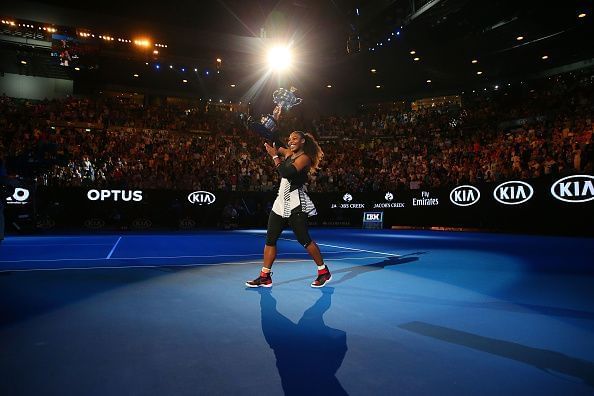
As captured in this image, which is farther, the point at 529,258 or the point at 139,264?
the point at 529,258

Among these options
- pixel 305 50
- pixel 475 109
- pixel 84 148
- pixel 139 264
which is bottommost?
pixel 139 264

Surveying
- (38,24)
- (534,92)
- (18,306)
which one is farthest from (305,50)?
(18,306)

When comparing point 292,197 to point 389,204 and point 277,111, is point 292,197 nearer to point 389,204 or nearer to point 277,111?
point 277,111

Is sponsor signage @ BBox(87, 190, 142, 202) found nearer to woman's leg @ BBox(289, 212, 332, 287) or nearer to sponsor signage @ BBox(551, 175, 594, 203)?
woman's leg @ BBox(289, 212, 332, 287)

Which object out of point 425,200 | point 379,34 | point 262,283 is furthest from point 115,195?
point 379,34

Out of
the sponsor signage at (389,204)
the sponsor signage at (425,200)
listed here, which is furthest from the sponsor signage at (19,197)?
the sponsor signage at (425,200)

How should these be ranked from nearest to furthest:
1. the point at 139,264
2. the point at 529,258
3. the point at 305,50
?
the point at 139,264, the point at 529,258, the point at 305,50

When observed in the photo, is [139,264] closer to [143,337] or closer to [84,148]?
[143,337]

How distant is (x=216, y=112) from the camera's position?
3141cm

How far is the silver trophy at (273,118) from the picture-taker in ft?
14.4

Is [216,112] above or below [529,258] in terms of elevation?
above

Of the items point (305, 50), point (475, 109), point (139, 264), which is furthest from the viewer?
point (475, 109)

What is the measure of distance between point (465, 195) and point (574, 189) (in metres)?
4.21

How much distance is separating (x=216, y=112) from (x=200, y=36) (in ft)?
20.7
